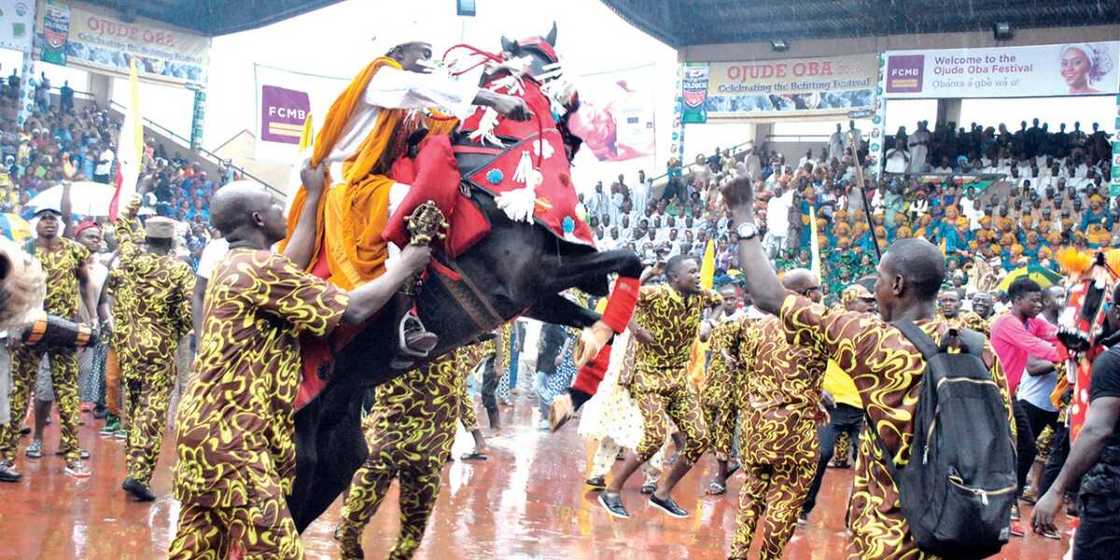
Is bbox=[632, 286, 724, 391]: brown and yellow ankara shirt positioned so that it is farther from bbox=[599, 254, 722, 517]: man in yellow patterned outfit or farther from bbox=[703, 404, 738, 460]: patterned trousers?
bbox=[703, 404, 738, 460]: patterned trousers

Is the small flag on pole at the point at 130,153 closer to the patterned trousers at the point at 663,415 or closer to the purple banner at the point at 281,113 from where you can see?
the patterned trousers at the point at 663,415

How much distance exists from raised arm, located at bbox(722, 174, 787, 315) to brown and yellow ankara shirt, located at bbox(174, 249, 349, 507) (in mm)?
1438

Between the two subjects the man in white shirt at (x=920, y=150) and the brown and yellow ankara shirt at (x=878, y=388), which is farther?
the man in white shirt at (x=920, y=150)

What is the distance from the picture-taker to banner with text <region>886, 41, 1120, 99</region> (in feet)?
71.1

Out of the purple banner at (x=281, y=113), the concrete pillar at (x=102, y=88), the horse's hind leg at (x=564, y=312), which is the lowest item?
the horse's hind leg at (x=564, y=312)

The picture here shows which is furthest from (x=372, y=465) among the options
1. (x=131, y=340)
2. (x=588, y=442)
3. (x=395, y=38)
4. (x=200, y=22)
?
(x=200, y=22)

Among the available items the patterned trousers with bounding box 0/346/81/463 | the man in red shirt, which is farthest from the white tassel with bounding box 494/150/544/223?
the man in red shirt

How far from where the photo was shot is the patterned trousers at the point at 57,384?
8539 millimetres

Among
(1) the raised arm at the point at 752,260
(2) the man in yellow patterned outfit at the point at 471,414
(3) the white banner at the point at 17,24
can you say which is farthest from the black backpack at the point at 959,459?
(3) the white banner at the point at 17,24

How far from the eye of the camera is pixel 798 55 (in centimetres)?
2553

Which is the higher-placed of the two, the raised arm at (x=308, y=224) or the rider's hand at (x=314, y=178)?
the rider's hand at (x=314, y=178)

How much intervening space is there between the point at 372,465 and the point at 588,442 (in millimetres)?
7086

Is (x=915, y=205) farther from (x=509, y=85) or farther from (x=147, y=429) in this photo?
(x=509, y=85)

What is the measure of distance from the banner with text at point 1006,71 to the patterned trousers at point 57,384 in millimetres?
18793
